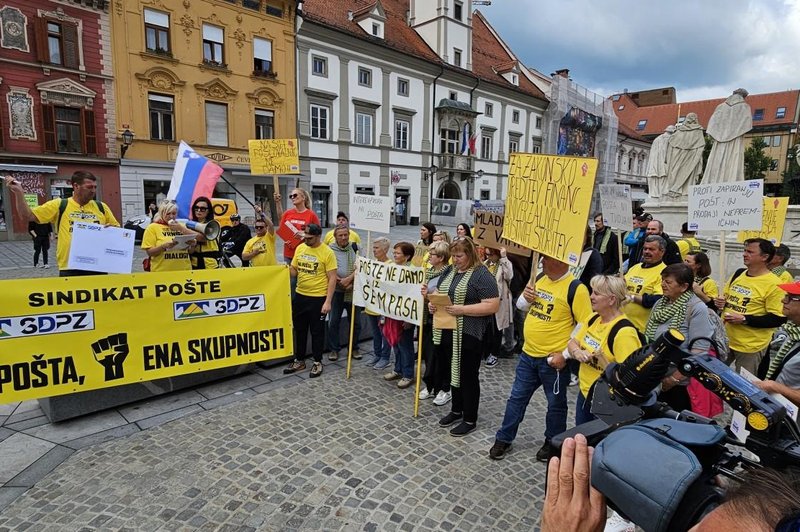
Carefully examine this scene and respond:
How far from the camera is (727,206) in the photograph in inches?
186

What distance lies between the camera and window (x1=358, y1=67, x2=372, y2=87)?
2873 cm

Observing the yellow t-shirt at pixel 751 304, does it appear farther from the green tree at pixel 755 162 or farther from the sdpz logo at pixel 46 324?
the green tree at pixel 755 162

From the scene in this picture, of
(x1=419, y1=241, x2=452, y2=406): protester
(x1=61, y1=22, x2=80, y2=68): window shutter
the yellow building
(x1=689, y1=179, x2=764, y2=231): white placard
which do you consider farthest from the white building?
(x1=689, y1=179, x2=764, y2=231): white placard

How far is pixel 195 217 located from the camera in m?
5.56

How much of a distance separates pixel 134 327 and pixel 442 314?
295 centimetres

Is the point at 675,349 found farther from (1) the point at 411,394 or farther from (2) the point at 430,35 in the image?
(2) the point at 430,35

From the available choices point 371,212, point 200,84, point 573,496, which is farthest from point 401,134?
point 573,496

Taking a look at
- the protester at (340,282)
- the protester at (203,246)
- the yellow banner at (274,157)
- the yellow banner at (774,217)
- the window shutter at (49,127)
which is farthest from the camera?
the window shutter at (49,127)

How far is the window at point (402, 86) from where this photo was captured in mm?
30844

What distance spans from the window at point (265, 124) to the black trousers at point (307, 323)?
72.5 feet

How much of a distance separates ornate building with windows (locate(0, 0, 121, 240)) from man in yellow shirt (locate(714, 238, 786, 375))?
76.6ft

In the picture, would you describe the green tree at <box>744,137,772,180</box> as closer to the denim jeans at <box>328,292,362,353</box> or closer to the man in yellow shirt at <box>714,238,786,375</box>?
the man in yellow shirt at <box>714,238,786,375</box>

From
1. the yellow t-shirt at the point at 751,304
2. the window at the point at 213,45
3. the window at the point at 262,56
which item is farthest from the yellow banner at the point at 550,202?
the window at the point at 262,56

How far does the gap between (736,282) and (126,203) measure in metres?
23.9
